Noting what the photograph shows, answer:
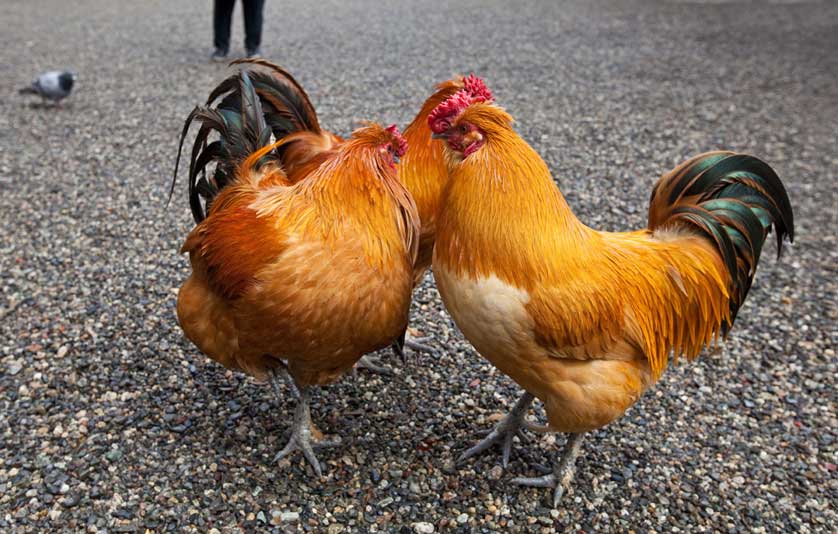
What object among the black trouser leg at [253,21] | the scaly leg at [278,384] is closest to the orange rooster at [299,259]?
the scaly leg at [278,384]

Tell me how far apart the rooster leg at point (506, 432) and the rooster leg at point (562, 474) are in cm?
20

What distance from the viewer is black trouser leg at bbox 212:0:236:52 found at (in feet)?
32.2

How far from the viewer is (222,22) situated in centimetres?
1005

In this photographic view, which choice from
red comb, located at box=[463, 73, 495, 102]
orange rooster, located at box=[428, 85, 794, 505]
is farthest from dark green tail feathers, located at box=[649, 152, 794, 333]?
red comb, located at box=[463, 73, 495, 102]

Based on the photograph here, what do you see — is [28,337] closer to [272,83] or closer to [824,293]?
[272,83]

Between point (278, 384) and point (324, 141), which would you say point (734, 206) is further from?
point (278, 384)

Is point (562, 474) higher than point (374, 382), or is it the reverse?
point (562, 474)

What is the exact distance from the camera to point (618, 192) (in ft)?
21.0

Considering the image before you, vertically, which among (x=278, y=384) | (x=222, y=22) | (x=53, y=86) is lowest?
(x=278, y=384)

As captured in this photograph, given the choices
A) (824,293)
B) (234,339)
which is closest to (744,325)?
(824,293)

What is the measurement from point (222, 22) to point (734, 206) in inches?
362

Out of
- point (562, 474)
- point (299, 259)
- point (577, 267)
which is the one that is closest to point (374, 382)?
point (562, 474)

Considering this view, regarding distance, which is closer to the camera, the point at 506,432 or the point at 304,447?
the point at 304,447

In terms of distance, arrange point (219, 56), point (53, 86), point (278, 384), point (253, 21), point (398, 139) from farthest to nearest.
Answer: point (219, 56), point (253, 21), point (53, 86), point (278, 384), point (398, 139)
